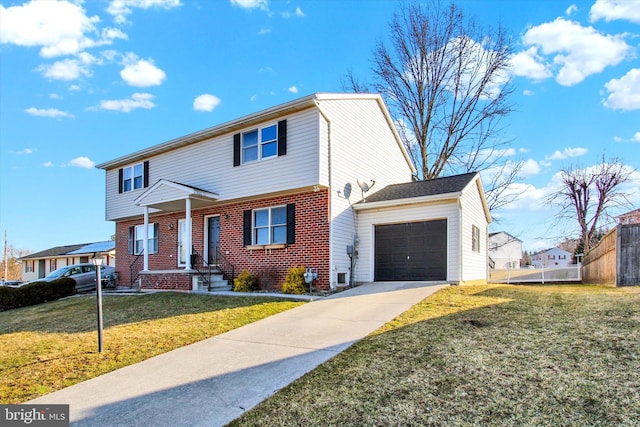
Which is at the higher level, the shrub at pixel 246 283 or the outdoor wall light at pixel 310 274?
the outdoor wall light at pixel 310 274

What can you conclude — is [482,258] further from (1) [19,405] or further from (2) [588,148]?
(2) [588,148]

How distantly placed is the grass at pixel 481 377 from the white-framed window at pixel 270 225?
6884 millimetres

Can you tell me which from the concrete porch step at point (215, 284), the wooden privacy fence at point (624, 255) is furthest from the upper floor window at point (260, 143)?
the wooden privacy fence at point (624, 255)

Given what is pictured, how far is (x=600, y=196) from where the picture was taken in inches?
1145

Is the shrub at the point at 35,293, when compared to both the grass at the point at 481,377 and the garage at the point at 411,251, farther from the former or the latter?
the grass at the point at 481,377

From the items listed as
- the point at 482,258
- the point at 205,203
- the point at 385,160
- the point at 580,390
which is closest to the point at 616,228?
the point at 482,258

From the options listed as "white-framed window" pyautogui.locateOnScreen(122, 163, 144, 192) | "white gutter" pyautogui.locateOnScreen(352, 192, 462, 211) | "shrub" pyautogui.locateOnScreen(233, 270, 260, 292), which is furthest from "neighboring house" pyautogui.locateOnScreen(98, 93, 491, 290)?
"white-framed window" pyautogui.locateOnScreen(122, 163, 144, 192)

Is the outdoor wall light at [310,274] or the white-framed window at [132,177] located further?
the white-framed window at [132,177]

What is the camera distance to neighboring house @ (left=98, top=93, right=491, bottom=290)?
12.2 metres

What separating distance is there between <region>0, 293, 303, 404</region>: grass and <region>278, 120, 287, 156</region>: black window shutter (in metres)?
4.72

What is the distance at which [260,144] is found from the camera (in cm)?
1341

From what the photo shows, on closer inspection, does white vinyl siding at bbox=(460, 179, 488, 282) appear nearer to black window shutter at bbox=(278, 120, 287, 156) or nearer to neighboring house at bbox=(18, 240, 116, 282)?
black window shutter at bbox=(278, 120, 287, 156)

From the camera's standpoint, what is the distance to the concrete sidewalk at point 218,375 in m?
4.21

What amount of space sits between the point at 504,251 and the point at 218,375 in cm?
5631
